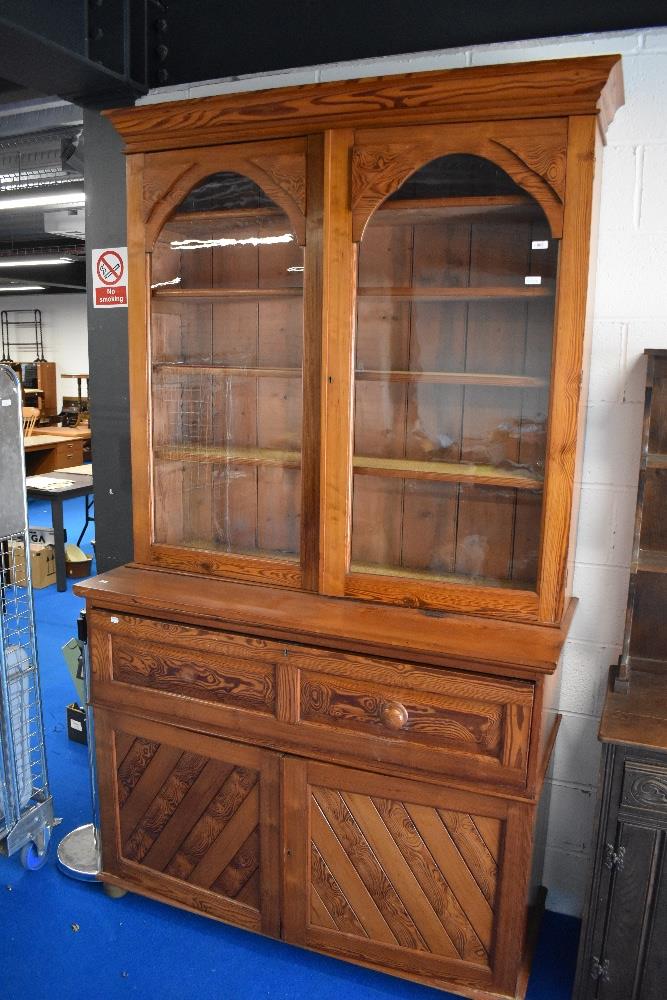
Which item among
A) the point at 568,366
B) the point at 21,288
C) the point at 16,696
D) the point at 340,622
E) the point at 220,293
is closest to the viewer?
the point at 568,366

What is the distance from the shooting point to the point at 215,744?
6.64 ft

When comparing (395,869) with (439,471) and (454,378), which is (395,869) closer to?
(439,471)

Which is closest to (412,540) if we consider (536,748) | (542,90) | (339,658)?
(339,658)

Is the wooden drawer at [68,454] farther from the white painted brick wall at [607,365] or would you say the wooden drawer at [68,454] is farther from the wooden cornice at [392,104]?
the wooden cornice at [392,104]

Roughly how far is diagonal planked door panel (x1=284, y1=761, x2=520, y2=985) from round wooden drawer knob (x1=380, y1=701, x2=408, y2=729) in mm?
153

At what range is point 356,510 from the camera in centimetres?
200

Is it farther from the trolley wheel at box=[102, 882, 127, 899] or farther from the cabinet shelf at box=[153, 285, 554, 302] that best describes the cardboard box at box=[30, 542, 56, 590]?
the cabinet shelf at box=[153, 285, 554, 302]

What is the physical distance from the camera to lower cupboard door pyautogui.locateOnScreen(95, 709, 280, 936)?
202cm

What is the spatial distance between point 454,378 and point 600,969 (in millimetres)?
1491

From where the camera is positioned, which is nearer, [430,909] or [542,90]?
[542,90]

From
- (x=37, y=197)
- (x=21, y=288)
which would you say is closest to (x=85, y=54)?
(x=37, y=197)

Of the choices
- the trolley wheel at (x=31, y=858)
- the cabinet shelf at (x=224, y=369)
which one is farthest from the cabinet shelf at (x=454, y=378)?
the trolley wheel at (x=31, y=858)

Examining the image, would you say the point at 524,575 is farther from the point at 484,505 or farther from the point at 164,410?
the point at 164,410

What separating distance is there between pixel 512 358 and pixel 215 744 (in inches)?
50.6
